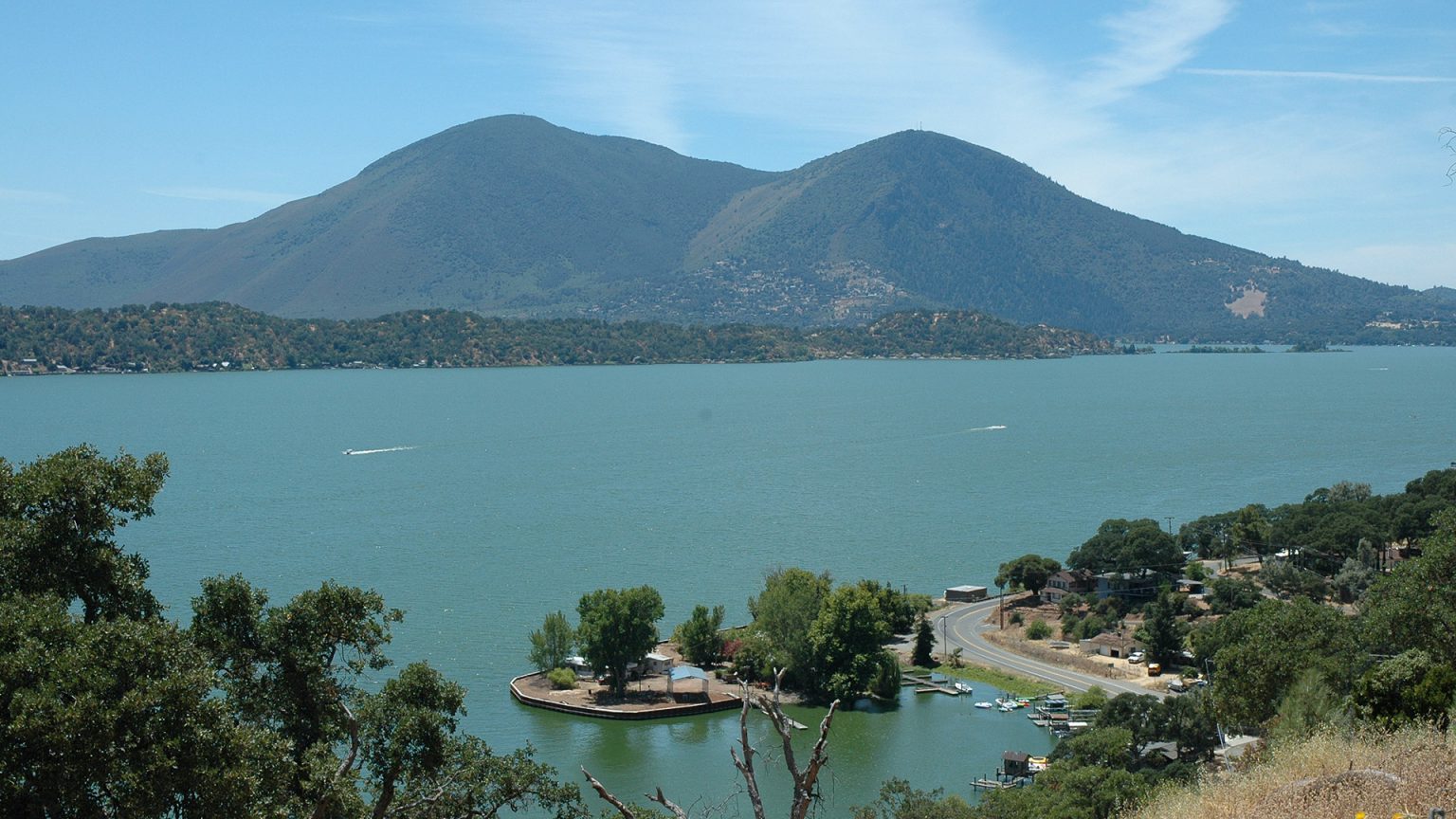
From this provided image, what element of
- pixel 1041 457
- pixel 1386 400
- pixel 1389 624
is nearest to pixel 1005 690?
pixel 1389 624

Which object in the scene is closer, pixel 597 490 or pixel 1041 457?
pixel 597 490

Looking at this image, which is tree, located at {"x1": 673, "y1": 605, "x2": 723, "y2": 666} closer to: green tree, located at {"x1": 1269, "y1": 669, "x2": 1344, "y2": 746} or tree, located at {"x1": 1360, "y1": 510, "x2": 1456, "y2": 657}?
green tree, located at {"x1": 1269, "y1": 669, "x2": 1344, "y2": 746}

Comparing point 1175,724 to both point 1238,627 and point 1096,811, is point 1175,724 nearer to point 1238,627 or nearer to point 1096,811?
point 1238,627

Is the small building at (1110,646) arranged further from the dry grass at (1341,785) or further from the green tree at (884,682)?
the dry grass at (1341,785)

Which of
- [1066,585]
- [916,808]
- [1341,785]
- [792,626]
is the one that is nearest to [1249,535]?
[1066,585]

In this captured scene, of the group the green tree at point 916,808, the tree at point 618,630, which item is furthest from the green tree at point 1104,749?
the tree at point 618,630

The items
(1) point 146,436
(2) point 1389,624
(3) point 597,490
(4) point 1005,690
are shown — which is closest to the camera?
(2) point 1389,624

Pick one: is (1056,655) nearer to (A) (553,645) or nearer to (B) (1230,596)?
(B) (1230,596)
